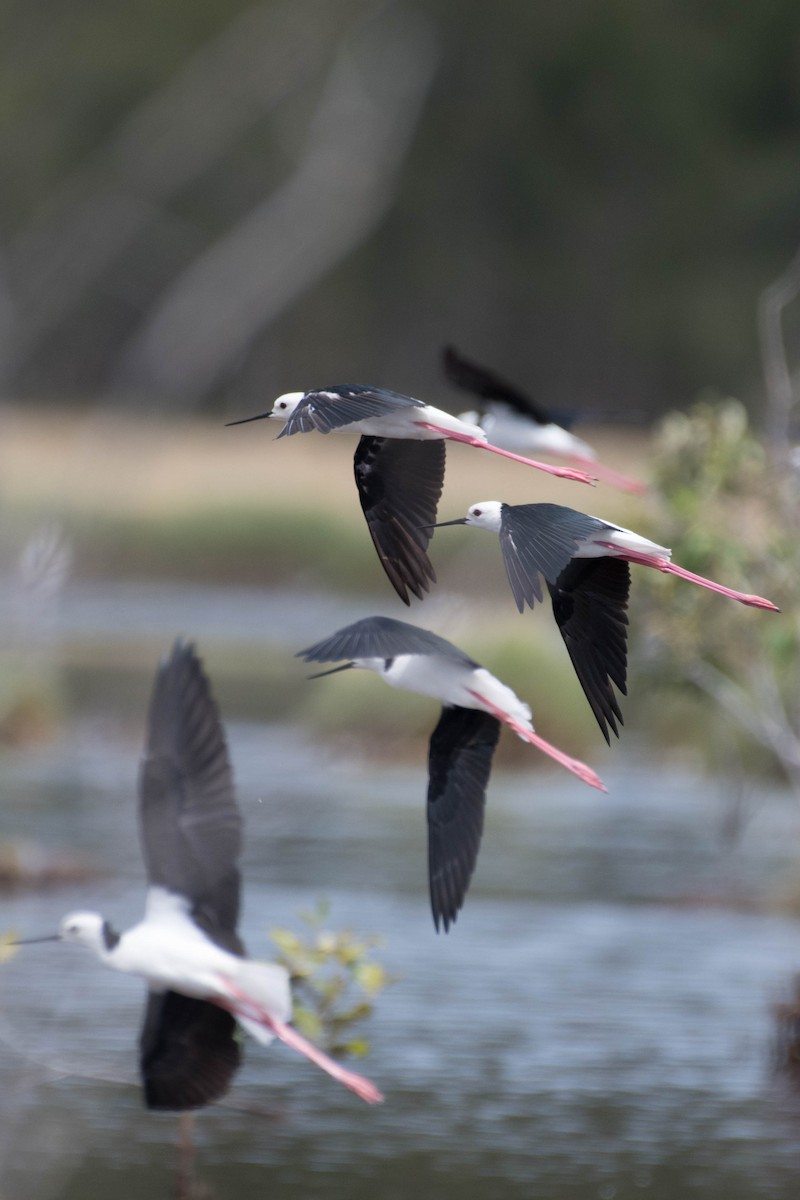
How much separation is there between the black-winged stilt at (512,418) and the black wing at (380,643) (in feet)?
5.93

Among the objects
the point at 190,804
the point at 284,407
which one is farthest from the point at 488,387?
the point at 284,407

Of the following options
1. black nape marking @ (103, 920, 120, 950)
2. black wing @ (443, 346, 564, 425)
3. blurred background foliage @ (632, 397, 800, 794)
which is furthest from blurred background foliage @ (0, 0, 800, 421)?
black nape marking @ (103, 920, 120, 950)

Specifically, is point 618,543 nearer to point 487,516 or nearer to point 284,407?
point 487,516

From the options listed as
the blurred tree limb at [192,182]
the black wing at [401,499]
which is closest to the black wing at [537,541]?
the black wing at [401,499]

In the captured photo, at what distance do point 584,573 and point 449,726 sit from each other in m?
0.60

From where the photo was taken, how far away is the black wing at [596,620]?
21.0 feet

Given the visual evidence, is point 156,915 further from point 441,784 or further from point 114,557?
point 114,557

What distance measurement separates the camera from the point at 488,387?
8352 mm

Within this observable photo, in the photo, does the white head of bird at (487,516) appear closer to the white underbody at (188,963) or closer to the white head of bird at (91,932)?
the white underbody at (188,963)

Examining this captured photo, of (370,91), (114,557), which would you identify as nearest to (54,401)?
(114,557)

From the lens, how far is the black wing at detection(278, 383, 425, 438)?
5.55m

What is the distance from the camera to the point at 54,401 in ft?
121

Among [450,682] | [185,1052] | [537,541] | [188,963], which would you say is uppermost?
[537,541]

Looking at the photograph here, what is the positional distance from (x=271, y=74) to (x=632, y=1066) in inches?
601
